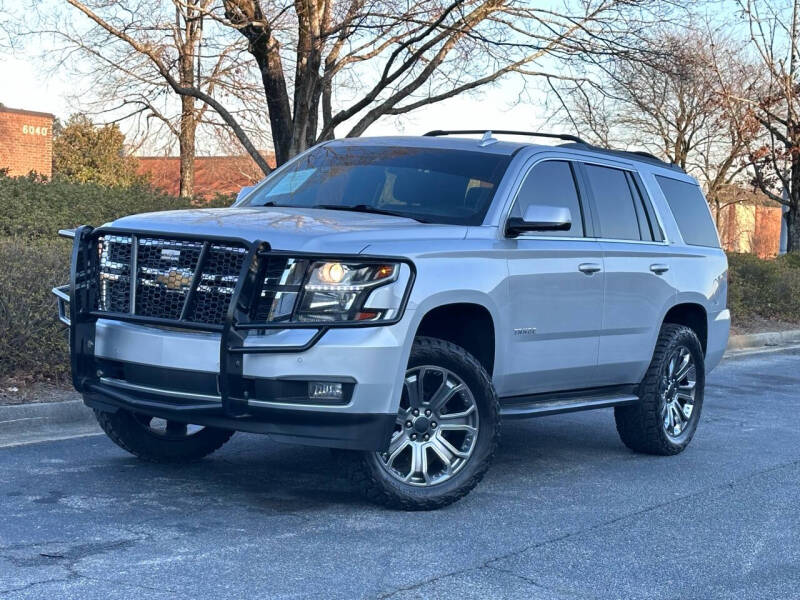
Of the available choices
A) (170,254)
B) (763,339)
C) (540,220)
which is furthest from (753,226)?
(170,254)

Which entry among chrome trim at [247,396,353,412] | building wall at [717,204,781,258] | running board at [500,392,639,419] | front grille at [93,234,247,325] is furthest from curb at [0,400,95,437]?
building wall at [717,204,781,258]

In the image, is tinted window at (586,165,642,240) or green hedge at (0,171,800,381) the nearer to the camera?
tinted window at (586,165,642,240)

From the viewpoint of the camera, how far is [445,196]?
6.83m

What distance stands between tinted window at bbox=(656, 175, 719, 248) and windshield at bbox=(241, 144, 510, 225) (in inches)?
81.9

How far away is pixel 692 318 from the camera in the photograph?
8727 millimetres

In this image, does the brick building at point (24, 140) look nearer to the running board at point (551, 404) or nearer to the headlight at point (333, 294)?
the running board at point (551, 404)

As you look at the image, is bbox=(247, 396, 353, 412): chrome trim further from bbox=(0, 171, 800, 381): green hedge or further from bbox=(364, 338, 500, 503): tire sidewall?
bbox=(0, 171, 800, 381): green hedge

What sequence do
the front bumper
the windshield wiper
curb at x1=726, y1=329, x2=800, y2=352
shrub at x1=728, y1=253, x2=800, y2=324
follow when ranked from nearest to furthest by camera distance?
the front bumper < the windshield wiper < curb at x1=726, y1=329, x2=800, y2=352 < shrub at x1=728, y1=253, x2=800, y2=324

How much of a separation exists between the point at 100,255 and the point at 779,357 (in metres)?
12.6

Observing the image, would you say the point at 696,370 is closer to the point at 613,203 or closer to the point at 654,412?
the point at 654,412

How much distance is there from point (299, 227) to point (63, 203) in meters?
10.5

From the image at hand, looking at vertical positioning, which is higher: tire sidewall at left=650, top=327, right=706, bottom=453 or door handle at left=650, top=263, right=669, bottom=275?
door handle at left=650, top=263, right=669, bottom=275

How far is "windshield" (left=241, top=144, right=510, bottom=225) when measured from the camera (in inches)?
265

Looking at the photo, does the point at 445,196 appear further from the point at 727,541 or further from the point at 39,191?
the point at 39,191
